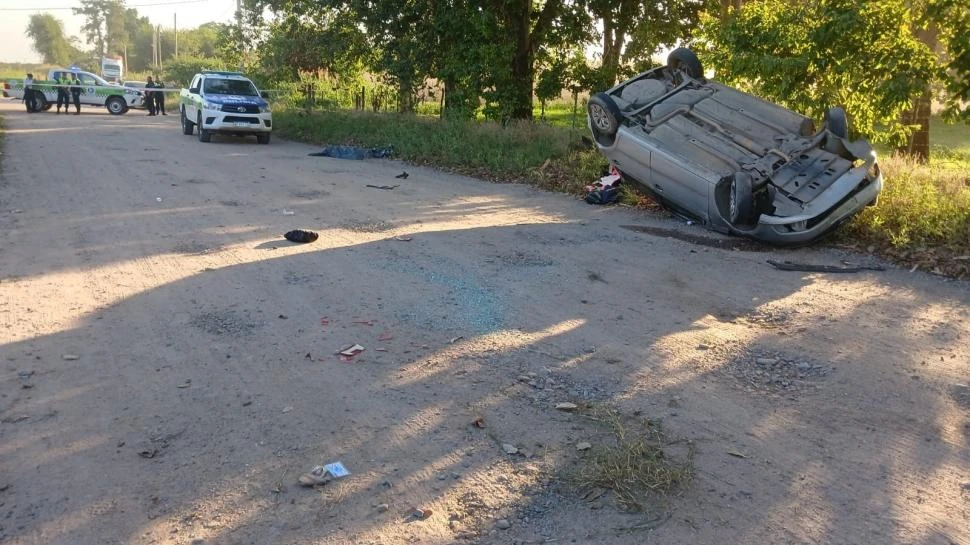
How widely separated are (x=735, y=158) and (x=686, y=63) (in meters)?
2.67

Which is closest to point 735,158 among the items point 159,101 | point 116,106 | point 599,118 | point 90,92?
point 599,118

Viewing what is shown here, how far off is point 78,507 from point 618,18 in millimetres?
20685

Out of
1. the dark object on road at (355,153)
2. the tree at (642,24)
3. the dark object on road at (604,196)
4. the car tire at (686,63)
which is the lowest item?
the dark object on road at (355,153)

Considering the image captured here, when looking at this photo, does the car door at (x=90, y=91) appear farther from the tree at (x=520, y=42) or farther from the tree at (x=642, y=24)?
the tree at (x=642, y=24)

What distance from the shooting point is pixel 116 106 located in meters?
37.7

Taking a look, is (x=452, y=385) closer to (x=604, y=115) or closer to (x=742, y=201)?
(x=742, y=201)

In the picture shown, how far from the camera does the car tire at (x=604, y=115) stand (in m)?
10.2

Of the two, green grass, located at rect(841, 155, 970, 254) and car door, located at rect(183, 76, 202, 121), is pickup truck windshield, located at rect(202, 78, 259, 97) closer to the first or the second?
car door, located at rect(183, 76, 202, 121)

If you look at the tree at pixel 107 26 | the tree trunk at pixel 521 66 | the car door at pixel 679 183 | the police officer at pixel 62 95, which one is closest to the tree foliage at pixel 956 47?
the car door at pixel 679 183

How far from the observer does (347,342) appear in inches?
221

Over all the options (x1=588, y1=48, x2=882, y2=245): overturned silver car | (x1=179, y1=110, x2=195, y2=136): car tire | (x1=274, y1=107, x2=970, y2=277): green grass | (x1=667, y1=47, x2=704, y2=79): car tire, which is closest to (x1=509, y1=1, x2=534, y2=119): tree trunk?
(x1=274, y1=107, x2=970, y2=277): green grass

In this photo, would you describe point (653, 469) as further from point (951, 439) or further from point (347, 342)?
point (347, 342)

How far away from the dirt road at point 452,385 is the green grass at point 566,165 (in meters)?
0.80

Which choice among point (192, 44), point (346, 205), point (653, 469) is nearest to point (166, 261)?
point (346, 205)
